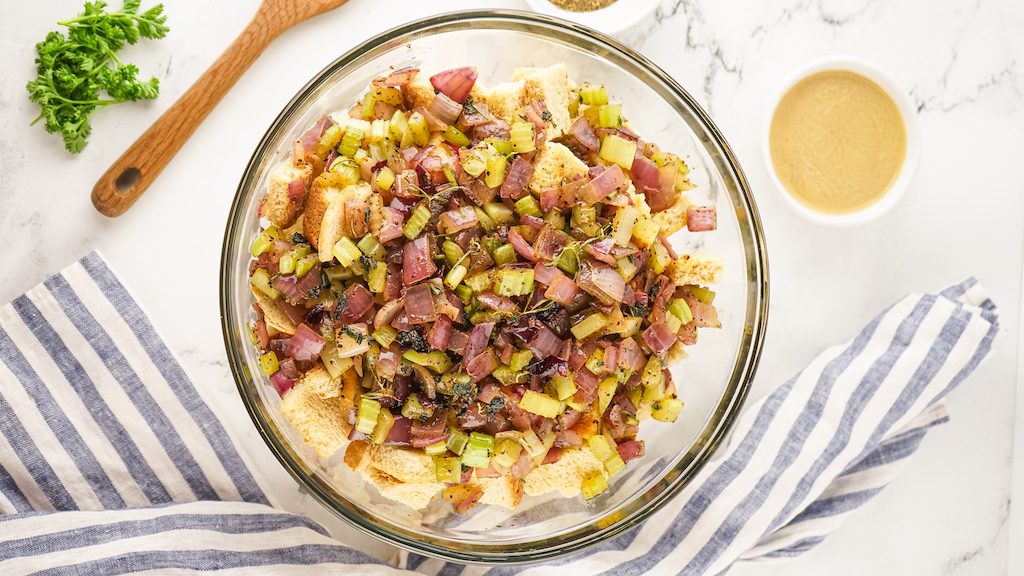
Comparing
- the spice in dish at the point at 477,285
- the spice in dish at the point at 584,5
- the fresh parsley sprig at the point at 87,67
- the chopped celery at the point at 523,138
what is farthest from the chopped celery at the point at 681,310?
the fresh parsley sprig at the point at 87,67

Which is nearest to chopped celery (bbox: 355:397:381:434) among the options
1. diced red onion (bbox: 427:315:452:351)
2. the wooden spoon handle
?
diced red onion (bbox: 427:315:452:351)

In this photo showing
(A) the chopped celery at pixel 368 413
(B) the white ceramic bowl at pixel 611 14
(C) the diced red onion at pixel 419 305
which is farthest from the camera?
(B) the white ceramic bowl at pixel 611 14

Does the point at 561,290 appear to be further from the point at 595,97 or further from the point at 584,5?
the point at 584,5

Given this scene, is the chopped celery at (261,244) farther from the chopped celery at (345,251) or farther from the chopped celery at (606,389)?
the chopped celery at (606,389)

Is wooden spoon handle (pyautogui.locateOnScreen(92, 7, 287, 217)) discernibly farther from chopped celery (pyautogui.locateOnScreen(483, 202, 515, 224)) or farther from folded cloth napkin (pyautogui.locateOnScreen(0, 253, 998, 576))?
chopped celery (pyautogui.locateOnScreen(483, 202, 515, 224))

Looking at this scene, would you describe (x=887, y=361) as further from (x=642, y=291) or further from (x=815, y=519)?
(x=642, y=291)
